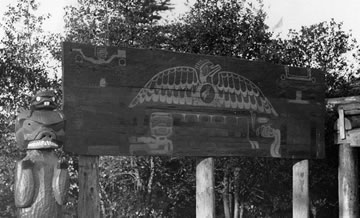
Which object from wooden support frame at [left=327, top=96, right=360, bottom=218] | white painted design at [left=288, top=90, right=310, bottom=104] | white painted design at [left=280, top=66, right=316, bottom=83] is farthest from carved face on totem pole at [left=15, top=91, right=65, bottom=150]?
wooden support frame at [left=327, top=96, right=360, bottom=218]

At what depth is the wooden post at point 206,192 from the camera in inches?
353

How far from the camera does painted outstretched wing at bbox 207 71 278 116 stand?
30.7 feet

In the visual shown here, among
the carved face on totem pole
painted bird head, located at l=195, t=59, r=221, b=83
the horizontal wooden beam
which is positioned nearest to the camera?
the carved face on totem pole

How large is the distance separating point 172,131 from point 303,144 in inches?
106

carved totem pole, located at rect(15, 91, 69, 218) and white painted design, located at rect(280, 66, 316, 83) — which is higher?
white painted design, located at rect(280, 66, 316, 83)

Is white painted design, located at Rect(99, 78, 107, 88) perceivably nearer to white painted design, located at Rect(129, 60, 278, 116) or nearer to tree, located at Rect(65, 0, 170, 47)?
white painted design, located at Rect(129, 60, 278, 116)

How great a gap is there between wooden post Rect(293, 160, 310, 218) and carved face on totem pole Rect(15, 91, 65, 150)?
14.8 ft

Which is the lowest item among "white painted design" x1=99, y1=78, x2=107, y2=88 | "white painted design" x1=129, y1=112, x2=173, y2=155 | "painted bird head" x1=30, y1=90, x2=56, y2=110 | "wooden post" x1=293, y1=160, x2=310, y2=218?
"wooden post" x1=293, y1=160, x2=310, y2=218

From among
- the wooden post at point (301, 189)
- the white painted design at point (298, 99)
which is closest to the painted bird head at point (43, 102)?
the white painted design at point (298, 99)

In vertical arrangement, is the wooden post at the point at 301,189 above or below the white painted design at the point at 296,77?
below

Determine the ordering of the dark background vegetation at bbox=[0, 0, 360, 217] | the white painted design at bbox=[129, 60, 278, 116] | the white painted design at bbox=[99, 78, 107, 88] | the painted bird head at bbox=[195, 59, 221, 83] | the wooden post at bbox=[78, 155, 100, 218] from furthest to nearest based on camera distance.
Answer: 1. the dark background vegetation at bbox=[0, 0, 360, 217]
2. the painted bird head at bbox=[195, 59, 221, 83]
3. the white painted design at bbox=[129, 60, 278, 116]
4. the white painted design at bbox=[99, 78, 107, 88]
5. the wooden post at bbox=[78, 155, 100, 218]

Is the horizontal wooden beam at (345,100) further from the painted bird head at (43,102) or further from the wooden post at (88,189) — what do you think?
the painted bird head at (43,102)

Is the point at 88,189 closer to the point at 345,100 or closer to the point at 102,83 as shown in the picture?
the point at 102,83

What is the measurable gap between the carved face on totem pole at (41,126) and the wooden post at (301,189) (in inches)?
178
